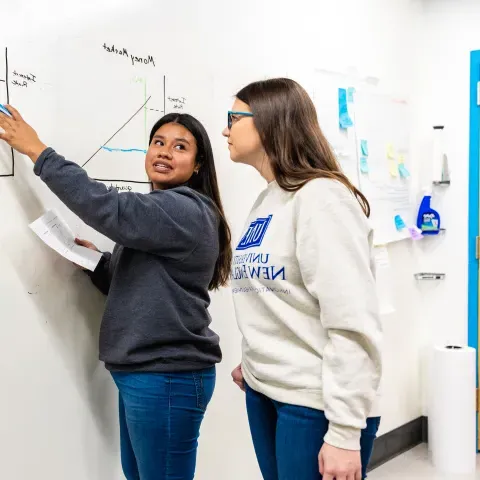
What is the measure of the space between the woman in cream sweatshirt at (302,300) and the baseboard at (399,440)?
1.89 meters

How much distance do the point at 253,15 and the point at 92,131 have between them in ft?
3.03

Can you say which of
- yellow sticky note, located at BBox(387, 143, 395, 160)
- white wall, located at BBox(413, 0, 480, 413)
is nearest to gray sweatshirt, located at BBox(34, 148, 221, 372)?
yellow sticky note, located at BBox(387, 143, 395, 160)

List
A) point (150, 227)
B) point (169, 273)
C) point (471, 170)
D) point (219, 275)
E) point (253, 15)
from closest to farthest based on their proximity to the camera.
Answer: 1. point (150, 227)
2. point (169, 273)
3. point (219, 275)
4. point (253, 15)
5. point (471, 170)

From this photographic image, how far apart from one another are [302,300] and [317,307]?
0.12 ft

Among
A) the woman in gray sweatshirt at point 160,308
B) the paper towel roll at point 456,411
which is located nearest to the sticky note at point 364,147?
the paper towel roll at point 456,411

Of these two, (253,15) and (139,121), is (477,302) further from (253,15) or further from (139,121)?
(139,121)

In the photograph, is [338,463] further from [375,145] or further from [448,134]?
[448,134]

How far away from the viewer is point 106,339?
5.41 ft

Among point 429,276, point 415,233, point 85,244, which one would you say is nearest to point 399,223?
point 415,233

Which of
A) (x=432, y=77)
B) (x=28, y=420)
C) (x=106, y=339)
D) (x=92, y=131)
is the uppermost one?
(x=432, y=77)

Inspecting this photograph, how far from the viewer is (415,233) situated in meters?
3.30

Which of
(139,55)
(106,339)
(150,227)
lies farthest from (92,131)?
(106,339)

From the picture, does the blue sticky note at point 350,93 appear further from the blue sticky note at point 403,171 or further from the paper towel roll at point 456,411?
the paper towel roll at point 456,411

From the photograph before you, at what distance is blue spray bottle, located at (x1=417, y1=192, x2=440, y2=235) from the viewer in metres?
3.33
